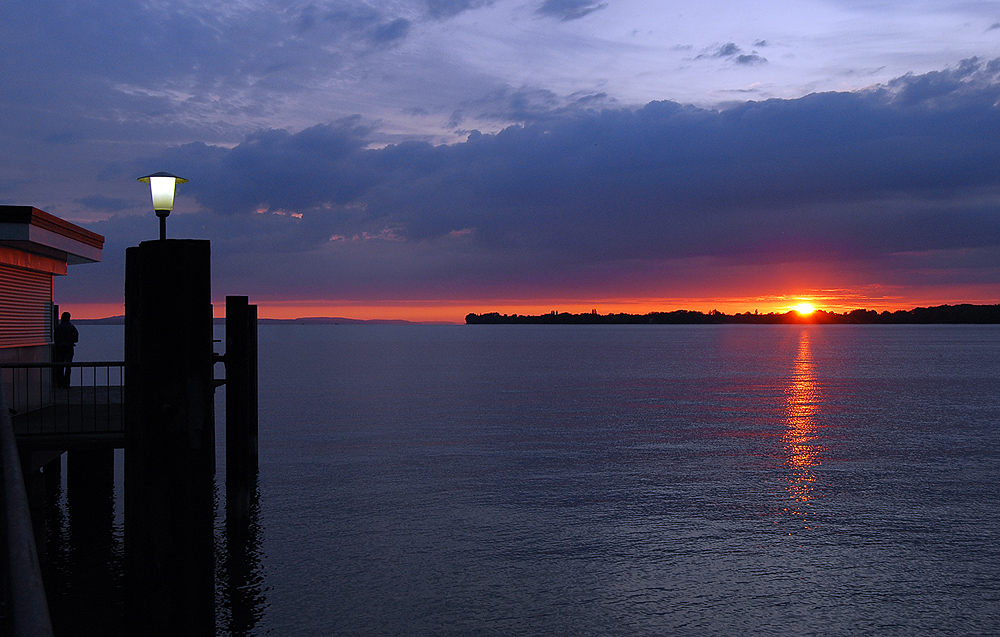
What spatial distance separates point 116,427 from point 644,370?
6252 centimetres

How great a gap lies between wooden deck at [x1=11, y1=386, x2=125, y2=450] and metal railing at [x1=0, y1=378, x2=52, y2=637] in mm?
8816

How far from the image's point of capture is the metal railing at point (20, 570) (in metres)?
2.27

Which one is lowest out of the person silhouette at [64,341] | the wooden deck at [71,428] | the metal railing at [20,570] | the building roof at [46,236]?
the wooden deck at [71,428]

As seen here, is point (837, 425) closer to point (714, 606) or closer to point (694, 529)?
point (694, 529)

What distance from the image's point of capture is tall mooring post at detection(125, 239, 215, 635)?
5121 mm

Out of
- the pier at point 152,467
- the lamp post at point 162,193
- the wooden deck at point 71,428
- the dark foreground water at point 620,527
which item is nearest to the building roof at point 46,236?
the pier at point 152,467

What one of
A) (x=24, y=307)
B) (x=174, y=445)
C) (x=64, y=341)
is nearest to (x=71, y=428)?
(x=24, y=307)

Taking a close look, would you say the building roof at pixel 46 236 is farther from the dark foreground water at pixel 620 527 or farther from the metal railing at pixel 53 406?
the dark foreground water at pixel 620 527

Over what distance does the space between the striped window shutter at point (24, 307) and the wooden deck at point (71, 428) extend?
1634mm

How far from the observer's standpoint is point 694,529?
15.7 metres

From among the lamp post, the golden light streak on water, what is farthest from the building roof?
the golden light streak on water

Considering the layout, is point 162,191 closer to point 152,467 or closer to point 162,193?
point 162,193

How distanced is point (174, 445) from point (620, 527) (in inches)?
469

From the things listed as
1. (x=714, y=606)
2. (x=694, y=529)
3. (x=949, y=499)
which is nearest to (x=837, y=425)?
(x=949, y=499)
